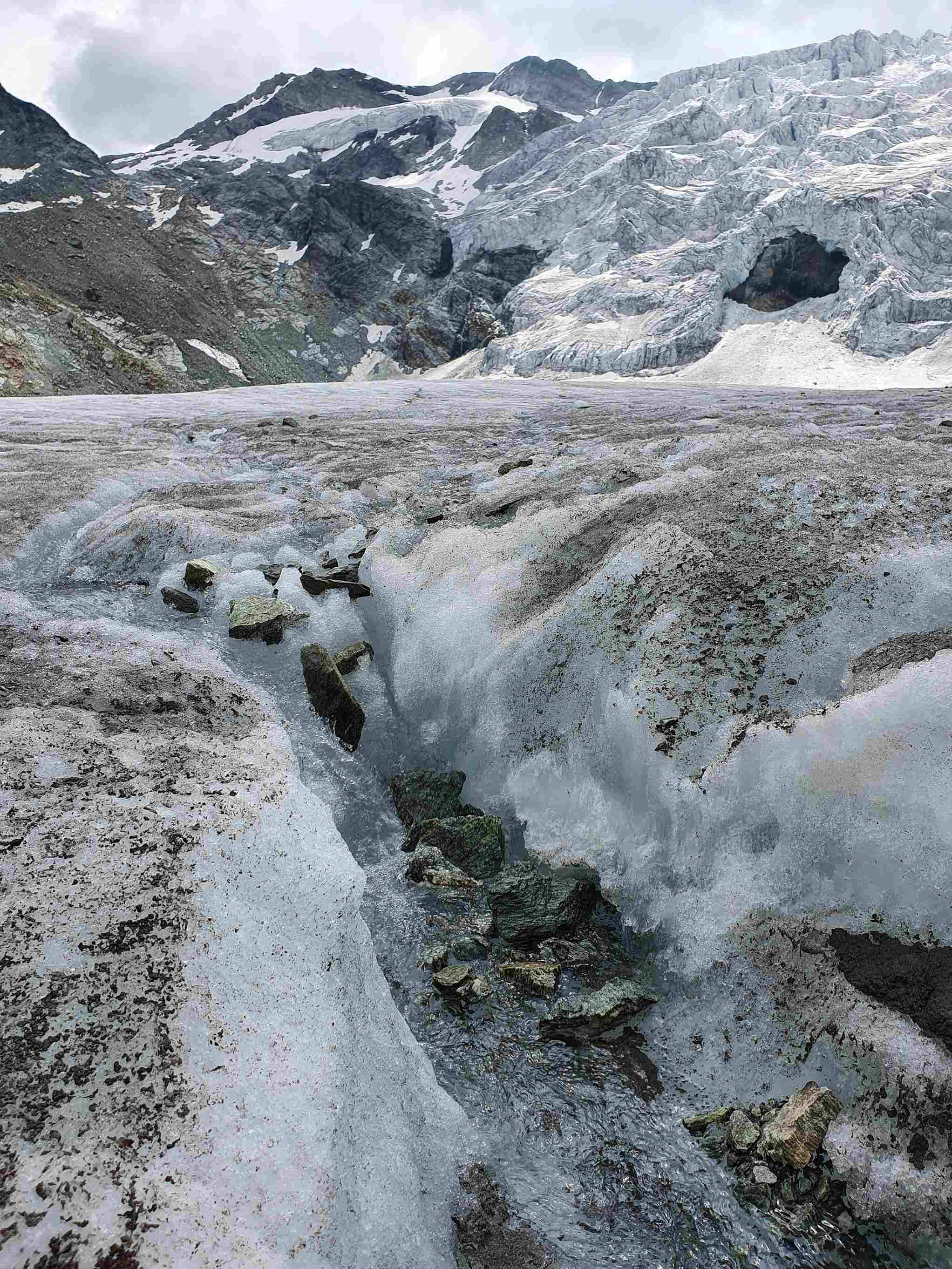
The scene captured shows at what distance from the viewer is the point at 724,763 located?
3807 millimetres

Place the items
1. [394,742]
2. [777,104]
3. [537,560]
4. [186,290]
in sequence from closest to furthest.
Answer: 1. [394,742]
2. [537,560]
3. [186,290]
4. [777,104]

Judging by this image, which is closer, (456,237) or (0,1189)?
(0,1189)

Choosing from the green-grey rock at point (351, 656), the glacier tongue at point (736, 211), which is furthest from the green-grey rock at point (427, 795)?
the glacier tongue at point (736, 211)

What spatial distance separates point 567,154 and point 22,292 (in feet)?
277

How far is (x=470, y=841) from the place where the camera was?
442 centimetres

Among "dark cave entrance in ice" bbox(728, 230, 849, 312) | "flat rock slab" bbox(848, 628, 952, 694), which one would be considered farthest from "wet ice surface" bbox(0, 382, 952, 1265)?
"dark cave entrance in ice" bbox(728, 230, 849, 312)

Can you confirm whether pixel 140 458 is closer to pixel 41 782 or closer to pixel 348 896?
pixel 41 782

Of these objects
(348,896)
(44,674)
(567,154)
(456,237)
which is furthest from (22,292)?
(567,154)

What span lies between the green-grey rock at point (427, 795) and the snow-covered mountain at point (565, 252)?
1168 inches

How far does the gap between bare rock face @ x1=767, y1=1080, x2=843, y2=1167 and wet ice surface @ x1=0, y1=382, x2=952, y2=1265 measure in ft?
0.31

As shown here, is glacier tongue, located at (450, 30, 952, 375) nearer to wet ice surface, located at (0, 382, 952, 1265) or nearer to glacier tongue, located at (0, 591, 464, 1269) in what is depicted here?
wet ice surface, located at (0, 382, 952, 1265)

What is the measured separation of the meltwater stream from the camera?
253 centimetres

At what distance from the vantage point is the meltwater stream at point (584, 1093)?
8.29 feet

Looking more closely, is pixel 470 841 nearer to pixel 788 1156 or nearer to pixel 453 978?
pixel 453 978
